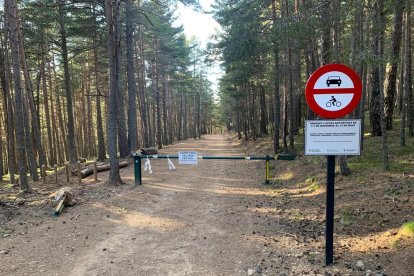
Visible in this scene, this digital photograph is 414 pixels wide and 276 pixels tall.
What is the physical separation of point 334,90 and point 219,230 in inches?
147

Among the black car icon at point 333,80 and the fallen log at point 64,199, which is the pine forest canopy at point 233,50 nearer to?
the fallen log at point 64,199

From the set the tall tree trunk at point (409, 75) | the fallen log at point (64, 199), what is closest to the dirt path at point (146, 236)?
the fallen log at point (64, 199)

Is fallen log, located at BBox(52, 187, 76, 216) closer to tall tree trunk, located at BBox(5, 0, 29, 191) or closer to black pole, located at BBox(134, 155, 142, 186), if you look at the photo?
black pole, located at BBox(134, 155, 142, 186)

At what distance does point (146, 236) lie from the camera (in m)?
6.53

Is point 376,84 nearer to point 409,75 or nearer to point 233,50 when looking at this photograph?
point 409,75

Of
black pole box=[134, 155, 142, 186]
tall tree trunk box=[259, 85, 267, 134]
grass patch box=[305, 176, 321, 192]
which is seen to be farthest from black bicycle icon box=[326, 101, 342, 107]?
tall tree trunk box=[259, 85, 267, 134]

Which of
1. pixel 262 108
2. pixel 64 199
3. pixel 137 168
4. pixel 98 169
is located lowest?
pixel 98 169

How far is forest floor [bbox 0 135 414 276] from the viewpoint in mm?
4988

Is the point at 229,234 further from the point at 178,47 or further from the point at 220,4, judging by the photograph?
the point at 178,47

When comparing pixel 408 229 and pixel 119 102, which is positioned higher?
pixel 119 102

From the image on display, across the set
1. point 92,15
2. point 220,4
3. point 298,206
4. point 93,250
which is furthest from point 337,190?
point 220,4

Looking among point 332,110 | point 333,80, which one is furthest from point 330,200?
point 333,80

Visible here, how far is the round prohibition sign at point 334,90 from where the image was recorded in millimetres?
4426

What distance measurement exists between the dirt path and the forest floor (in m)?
→ 0.02
